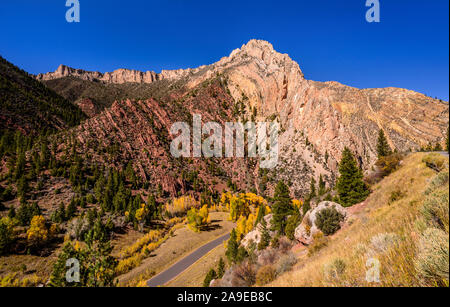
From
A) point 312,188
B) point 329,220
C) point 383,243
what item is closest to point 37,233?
point 329,220

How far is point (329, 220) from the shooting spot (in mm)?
14742

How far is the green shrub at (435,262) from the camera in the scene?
3.01m

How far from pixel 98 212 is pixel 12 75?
136 m

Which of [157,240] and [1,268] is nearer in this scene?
[1,268]

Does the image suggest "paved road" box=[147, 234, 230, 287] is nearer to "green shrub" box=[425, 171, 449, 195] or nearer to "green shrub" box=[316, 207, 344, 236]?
"green shrub" box=[316, 207, 344, 236]

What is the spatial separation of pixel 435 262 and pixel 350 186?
22.0 metres

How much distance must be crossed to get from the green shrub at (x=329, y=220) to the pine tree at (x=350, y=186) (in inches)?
294

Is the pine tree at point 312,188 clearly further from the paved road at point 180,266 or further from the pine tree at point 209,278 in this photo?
the pine tree at point 209,278

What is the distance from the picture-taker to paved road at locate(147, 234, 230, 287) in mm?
32875

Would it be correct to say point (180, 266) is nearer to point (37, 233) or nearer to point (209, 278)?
point (209, 278)
